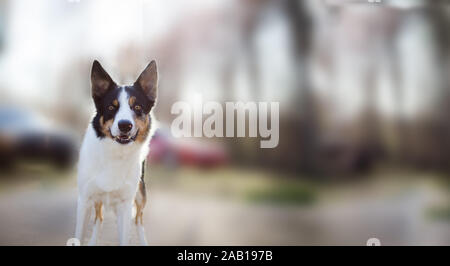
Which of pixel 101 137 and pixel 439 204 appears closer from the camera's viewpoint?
pixel 101 137

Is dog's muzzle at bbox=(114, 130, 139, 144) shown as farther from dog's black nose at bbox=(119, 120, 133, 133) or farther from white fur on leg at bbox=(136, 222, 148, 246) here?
white fur on leg at bbox=(136, 222, 148, 246)

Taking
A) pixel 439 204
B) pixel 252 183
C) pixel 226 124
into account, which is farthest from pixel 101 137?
pixel 439 204

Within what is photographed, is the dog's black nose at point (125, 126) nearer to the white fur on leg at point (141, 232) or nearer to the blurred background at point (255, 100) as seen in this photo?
→ the blurred background at point (255, 100)

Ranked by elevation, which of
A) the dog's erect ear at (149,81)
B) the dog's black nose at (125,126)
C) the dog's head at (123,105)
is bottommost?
the dog's black nose at (125,126)

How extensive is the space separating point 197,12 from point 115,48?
53 cm

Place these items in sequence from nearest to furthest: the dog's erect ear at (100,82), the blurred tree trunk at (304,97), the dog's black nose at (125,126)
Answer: the dog's black nose at (125,126) < the dog's erect ear at (100,82) < the blurred tree trunk at (304,97)

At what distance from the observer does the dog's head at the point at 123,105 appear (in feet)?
8.80

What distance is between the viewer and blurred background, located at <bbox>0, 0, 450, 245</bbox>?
9.27 ft

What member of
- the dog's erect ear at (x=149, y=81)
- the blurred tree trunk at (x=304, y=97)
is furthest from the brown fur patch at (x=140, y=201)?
the blurred tree trunk at (x=304, y=97)

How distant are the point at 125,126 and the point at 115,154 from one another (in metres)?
0.18

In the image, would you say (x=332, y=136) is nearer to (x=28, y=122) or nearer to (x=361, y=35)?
(x=361, y=35)

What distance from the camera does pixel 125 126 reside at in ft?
8.73
